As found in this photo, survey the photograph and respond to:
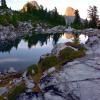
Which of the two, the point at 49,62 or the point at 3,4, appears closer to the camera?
the point at 49,62

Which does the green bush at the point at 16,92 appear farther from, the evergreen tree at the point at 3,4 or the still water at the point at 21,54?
the evergreen tree at the point at 3,4

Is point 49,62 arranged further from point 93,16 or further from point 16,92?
point 93,16

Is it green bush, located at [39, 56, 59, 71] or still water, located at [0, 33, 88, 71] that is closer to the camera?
green bush, located at [39, 56, 59, 71]

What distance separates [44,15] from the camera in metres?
192

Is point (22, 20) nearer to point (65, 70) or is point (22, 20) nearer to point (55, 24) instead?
point (55, 24)

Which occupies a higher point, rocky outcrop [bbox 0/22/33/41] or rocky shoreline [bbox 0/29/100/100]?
rocky shoreline [bbox 0/29/100/100]

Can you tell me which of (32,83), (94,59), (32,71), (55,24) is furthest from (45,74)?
(55,24)

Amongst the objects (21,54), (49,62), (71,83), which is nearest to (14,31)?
(21,54)

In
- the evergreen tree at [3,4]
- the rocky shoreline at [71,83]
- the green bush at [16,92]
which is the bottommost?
the green bush at [16,92]

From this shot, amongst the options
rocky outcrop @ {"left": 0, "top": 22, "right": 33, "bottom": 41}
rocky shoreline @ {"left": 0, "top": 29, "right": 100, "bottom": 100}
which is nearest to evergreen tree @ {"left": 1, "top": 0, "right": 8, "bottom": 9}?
rocky outcrop @ {"left": 0, "top": 22, "right": 33, "bottom": 41}

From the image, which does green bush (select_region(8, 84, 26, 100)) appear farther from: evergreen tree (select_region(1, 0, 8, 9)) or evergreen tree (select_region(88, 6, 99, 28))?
evergreen tree (select_region(1, 0, 8, 9))

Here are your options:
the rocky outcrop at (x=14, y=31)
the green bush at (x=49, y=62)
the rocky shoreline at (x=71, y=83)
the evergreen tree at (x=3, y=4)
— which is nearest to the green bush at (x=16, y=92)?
the rocky shoreline at (x=71, y=83)

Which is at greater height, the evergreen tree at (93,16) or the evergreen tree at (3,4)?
the evergreen tree at (3,4)

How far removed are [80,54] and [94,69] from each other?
220 inches
